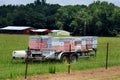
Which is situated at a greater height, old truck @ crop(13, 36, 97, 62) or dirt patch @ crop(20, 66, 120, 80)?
old truck @ crop(13, 36, 97, 62)

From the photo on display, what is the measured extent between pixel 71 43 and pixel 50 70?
290 inches

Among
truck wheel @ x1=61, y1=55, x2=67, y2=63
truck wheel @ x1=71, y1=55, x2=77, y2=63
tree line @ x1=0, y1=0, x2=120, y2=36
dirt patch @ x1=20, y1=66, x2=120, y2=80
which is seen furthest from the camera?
tree line @ x1=0, y1=0, x2=120, y2=36

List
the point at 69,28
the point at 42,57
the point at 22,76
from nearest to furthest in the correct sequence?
the point at 22,76 < the point at 42,57 < the point at 69,28

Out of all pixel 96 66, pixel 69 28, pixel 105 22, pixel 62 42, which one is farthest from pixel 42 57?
pixel 69 28

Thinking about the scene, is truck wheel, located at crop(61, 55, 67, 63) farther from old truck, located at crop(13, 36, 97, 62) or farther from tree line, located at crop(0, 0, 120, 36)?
tree line, located at crop(0, 0, 120, 36)

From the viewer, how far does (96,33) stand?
423 ft

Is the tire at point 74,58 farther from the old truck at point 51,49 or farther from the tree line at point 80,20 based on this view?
the tree line at point 80,20

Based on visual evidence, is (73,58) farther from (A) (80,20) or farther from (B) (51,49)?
(A) (80,20)

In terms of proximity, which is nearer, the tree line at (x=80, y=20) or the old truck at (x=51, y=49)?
the old truck at (x=51, y=49)

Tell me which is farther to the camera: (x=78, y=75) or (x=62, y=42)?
(x=62, y=42)

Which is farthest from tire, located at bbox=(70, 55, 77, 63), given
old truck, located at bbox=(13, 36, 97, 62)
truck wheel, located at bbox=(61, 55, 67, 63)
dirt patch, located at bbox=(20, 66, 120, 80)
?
dirt patch, located at bbox=(20, 66, 120, 80)

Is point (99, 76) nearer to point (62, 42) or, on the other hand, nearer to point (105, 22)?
point (62, 42)

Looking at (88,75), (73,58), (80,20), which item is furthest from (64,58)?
(80,20)

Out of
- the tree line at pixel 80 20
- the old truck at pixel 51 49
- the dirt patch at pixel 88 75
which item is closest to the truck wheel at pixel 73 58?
the old truck at pixel 51 49
